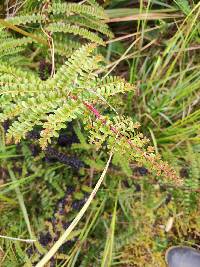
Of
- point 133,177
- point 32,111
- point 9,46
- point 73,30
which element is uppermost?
point 73,30

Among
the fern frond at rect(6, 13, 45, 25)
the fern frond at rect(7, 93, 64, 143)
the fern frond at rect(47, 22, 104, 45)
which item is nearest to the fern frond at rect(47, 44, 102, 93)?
the fern frond at rect(7, 93, 64, 143)

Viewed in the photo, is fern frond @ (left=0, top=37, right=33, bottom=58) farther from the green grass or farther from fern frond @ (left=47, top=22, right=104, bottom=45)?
the green grass

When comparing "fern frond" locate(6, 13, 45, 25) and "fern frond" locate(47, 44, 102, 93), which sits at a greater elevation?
"fern frond" locate(6, 13, 45, 25)

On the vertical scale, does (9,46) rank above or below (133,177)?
above

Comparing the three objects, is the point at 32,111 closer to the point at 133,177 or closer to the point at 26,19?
the point at 26,19

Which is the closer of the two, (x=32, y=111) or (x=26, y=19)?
(x=32, y=111)

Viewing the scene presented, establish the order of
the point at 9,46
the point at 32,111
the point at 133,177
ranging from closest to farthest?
the point at 32,111 → the point at 9,46 → the point at 133,177

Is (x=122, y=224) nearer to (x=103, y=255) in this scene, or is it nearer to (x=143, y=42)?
(x=103, y=255)

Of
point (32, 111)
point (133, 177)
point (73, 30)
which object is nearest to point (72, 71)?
point (32, 111)

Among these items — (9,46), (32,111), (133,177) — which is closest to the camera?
(32,111)

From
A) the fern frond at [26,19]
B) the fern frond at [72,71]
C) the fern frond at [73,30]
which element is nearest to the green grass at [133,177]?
the fern frond at [73,30]
